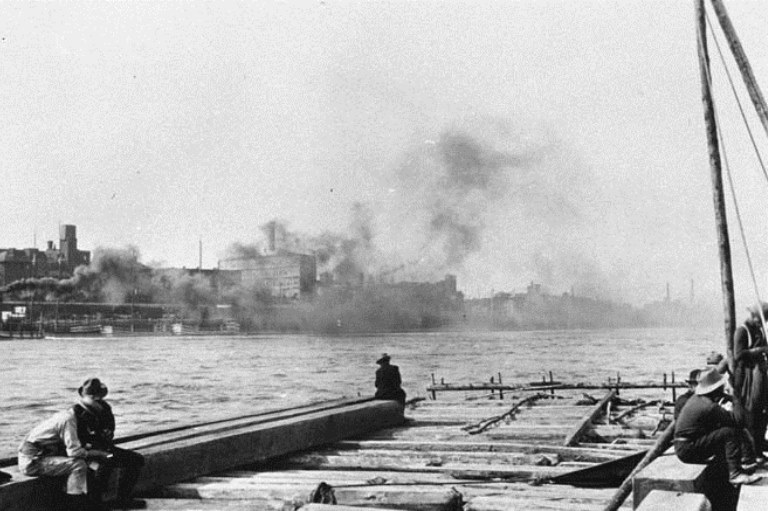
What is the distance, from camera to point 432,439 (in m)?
11.3

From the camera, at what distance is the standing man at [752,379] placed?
25.7 feet

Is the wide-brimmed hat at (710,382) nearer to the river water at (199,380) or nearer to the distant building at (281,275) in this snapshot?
the river water at (199,380)

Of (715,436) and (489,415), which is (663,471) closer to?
(715,436)

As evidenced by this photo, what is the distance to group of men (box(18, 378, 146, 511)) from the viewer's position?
269 inches

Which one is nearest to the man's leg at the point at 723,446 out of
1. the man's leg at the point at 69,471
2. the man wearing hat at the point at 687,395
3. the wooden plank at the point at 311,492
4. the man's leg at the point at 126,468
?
the man wearing hat at the point at 687,395

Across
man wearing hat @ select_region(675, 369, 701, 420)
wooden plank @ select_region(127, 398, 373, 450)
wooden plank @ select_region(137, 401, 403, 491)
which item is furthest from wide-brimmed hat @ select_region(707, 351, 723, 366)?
wooden plank @ select_region(127, 398, 373, 450)

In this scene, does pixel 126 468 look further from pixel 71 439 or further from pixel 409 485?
pixel 409 485

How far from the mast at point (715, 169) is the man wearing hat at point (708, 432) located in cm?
105

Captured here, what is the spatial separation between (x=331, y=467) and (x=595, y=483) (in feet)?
10.3

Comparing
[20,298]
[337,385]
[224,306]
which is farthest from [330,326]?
[337,385]

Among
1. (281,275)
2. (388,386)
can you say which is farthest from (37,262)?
(388,386)

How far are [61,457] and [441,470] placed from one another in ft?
12.8

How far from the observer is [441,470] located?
8.72m

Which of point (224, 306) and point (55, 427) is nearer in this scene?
point (55, 427)
